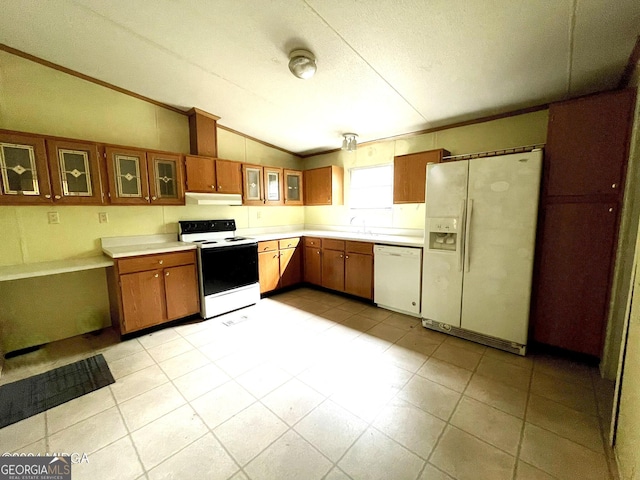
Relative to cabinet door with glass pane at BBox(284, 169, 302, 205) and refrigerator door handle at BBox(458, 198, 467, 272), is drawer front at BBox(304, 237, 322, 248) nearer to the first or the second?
cabinet door with glass pane at BBox(284, 169, 302, 205)

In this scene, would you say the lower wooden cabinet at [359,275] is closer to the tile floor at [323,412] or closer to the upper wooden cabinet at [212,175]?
the tile floor at [323,412]

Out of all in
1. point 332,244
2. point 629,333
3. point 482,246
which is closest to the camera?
point 629,333

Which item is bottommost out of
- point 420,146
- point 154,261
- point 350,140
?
point 154,261

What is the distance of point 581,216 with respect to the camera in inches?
83.6

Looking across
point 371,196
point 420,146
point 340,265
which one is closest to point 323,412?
point 340,265

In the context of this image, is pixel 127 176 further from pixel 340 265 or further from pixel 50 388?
pixel 340 265

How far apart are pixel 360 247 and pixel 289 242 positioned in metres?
1.19

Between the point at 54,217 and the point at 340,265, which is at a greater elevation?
the point at 54,217

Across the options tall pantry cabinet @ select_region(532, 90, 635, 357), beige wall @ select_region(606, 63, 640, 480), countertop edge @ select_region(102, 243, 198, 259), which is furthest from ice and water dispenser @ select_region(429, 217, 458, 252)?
countertop edge @ select_region(102, 243, 198, 259)

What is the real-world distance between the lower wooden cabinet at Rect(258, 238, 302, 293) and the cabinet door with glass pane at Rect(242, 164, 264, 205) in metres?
0.68

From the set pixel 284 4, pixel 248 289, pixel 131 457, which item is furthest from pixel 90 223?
pixel 284 4

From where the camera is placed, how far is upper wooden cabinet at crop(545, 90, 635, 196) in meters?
1.93

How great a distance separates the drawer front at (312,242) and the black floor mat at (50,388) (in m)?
2.78

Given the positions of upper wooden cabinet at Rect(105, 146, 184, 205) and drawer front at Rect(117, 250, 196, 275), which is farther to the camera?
upper wooden cabinet at Rect(105, 146, 184, 205)
